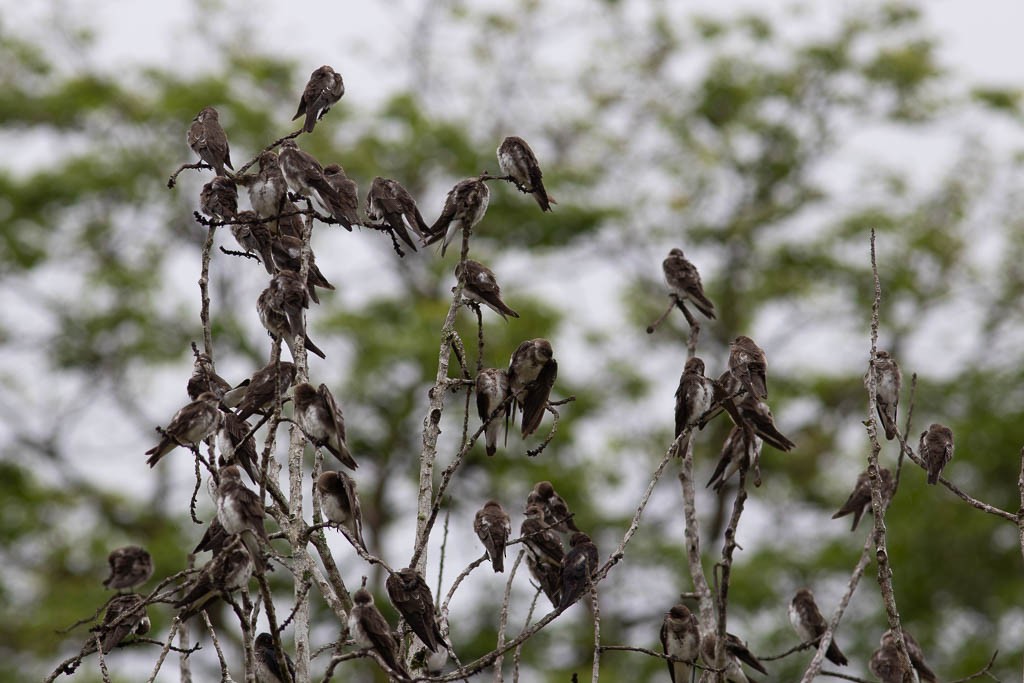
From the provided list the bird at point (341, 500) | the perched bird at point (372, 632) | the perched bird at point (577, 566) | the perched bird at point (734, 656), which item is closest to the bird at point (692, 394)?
the perched bird at point (577, 566)

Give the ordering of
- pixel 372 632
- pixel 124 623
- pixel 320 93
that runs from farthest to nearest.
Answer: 1. pixel 320 93
2. pixel 124 623
3. pixel 372 632

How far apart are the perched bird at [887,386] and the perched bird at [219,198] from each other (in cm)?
241

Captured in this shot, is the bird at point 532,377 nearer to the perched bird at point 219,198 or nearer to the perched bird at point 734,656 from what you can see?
the perched bird at point 734,656

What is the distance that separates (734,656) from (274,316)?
208 centimetres

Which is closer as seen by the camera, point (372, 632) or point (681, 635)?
point (372, 632)

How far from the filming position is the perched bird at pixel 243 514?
161 inches

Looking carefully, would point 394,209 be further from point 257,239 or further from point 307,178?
point 257,239

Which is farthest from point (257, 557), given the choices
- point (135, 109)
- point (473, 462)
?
point (135, 109)

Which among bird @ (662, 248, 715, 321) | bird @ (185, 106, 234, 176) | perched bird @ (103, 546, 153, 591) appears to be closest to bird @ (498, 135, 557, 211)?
bird @ (662, 248, 715, 321)

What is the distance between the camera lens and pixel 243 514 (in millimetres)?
4105

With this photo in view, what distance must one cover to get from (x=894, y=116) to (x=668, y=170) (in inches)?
158

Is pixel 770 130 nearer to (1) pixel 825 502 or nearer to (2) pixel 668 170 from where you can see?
(2) pixel 668 170

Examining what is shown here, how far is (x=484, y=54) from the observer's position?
25.7 m

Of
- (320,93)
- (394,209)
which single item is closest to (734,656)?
(394,209)
